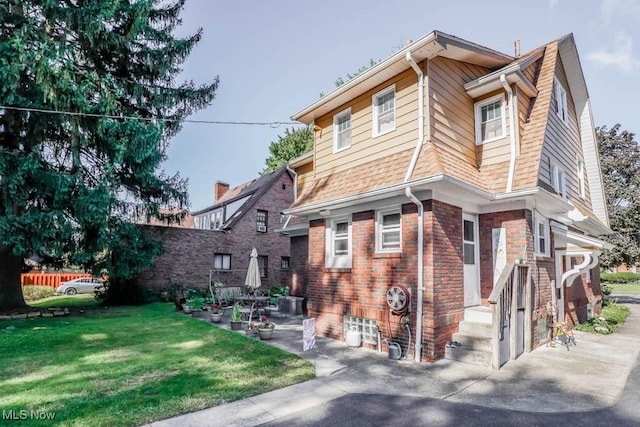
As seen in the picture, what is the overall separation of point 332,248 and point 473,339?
13.7 feet

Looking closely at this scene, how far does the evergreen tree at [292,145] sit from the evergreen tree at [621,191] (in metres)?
22.4

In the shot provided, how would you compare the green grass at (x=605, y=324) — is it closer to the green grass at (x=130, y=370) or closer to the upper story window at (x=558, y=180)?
the upper story window at (x=558, y=180)

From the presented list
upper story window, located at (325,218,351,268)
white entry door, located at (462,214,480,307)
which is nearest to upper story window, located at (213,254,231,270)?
upper story window, located at (325,218,351,268)

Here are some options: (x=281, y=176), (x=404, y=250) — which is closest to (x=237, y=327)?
(x=404, y=250)

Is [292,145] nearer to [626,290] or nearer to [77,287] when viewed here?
[77,287]

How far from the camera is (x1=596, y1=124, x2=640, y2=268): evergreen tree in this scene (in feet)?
67.5

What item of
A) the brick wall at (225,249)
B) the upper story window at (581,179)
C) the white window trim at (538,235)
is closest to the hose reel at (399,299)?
the white window trim at (538,235)

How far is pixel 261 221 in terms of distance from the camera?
2325cm

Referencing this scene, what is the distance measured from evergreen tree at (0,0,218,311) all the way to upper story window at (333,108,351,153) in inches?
277

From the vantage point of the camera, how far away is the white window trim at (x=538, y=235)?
28.4 ft

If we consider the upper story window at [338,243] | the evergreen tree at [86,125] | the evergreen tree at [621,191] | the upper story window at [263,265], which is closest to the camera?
the upper story window at [338,243]

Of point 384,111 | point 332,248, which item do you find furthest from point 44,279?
point 384,111

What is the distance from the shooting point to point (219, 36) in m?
12.8

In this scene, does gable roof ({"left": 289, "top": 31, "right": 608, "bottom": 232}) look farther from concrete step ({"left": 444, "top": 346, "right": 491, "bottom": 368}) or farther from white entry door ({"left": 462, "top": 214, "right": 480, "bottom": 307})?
concrete step ({"left": 444, "top": 346, "right": 491, "bottom": 368})
